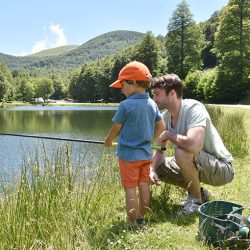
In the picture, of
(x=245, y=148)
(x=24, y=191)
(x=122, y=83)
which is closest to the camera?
(x=24, y=191)

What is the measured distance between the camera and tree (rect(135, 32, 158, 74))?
218ft

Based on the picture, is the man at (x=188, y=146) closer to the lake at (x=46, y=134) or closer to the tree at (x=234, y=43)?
the lake at (x=46, y=134)

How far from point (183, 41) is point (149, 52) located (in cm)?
1120

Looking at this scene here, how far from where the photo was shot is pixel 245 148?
7.98 metres

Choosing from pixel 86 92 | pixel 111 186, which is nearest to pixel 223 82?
pixel 111 186

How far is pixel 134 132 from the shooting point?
359 centimetres

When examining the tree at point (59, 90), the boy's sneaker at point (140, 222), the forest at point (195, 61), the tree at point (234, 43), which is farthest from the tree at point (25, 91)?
the boy's sneaker at point (140, 222)

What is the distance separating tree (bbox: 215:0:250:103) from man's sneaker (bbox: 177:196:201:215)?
35.4m

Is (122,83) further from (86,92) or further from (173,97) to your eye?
(86,92)

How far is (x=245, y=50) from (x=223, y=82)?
4298mm

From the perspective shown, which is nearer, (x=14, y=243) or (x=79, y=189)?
(x=14, y=243)

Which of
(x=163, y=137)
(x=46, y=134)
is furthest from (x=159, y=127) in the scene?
(x=46, y=134)

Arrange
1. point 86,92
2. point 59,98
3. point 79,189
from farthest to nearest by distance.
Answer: point 59,98 < point 86,92 < point 79,189

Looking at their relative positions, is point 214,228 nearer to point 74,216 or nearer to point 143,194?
point 143,194
